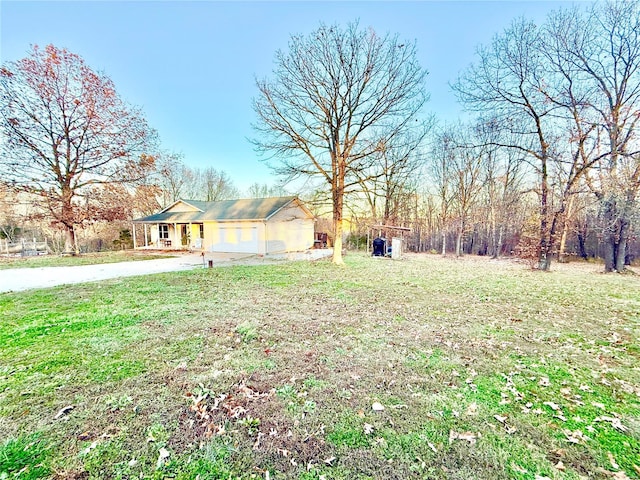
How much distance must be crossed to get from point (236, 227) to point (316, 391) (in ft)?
53.1

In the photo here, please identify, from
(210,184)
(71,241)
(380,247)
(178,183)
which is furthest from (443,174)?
(178,183)

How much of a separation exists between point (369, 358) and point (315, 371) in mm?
744

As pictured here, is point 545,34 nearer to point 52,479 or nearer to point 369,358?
point 369,358

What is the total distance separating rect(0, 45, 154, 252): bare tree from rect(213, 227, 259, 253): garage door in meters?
6.47

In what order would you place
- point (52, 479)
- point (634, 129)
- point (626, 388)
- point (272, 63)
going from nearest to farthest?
point (52, 479), point (626, 388), point (634, 129), point (272, 63)

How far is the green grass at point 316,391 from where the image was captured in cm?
189

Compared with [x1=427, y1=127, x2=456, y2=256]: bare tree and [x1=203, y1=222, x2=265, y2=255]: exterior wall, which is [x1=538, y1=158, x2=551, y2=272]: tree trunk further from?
[x1=203, y1=222, x2=265, y2=255]: exterior wall

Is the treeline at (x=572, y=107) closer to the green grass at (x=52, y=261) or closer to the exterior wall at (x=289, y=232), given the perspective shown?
the exterior wall at (x=289, y=232)

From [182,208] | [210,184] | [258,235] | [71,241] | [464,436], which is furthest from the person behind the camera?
[210,184]

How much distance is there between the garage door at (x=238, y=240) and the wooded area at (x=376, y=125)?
512 cm

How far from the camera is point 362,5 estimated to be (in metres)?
10.6

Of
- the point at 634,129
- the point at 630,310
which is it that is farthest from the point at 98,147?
the point at 634,129

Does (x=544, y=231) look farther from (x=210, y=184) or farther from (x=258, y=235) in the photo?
(x=210, y=184)

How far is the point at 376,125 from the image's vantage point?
1236 centimetres
